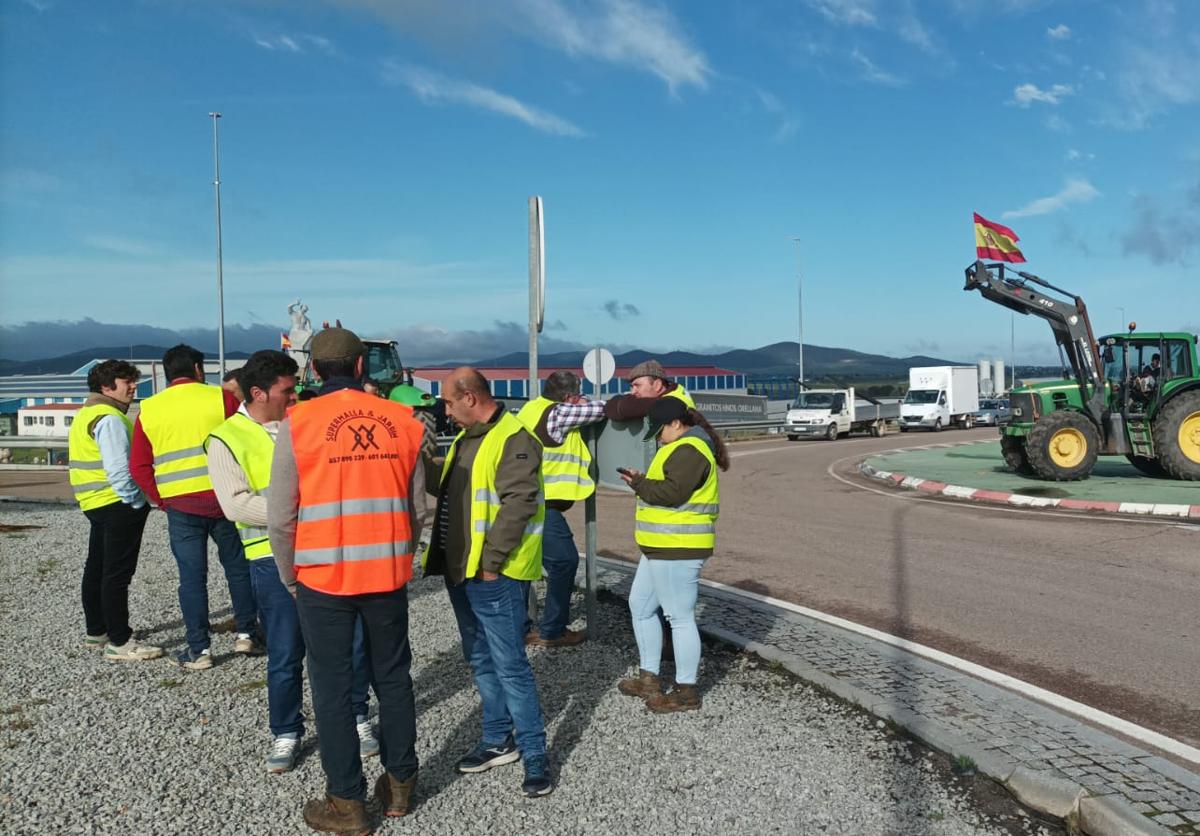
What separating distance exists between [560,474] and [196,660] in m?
2.47

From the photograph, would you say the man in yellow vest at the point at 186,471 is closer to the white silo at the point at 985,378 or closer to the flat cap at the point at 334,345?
the flat cap at the point at 334,345

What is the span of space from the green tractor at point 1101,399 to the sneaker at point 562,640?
12.4 meters

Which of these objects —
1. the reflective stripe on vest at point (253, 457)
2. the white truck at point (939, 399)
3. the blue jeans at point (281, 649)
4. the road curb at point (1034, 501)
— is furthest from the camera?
→ the white truck at point (939, 399)

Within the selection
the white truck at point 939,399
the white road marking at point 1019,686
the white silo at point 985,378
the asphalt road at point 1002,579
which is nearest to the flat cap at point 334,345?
the white road marking at point 1019,686

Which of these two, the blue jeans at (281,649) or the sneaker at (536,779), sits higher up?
the blue jeans at (281,649)

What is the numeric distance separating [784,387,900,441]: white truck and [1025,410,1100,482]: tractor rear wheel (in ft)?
59.5

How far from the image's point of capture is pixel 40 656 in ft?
20.4

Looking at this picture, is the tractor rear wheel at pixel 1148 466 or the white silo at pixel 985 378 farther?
the white silo at pixel 985 378

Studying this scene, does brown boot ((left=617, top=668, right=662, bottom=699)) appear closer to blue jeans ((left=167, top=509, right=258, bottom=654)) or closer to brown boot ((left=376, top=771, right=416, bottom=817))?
brown boot ((left=376, top=771, right=416, bottom=817))

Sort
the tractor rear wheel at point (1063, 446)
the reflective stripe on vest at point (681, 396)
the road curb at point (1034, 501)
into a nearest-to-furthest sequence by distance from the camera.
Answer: the reflective stripe on vest at point (681, 396)
the road curb at point (1034, 501)
the tractor rear wheel at point (1063, 446)

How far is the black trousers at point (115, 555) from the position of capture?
20.0ft

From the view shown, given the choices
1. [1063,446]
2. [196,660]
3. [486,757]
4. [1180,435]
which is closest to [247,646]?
[196,660]

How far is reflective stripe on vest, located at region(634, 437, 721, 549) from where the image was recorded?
505cm

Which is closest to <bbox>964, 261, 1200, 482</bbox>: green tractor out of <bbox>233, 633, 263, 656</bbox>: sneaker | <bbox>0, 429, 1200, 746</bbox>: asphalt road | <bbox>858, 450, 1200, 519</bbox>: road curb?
<bbox>858, 450, 1200, 519</bbox>: road curb
